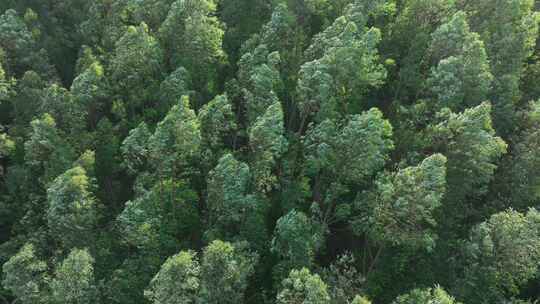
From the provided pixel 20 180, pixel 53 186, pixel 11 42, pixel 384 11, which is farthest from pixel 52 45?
pixel 384 11

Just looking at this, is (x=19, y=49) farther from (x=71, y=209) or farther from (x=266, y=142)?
(x=266, y=142)

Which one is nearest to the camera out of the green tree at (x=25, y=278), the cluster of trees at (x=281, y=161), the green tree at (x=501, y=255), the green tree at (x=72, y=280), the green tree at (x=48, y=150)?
the green tree at (x=501, y=255)

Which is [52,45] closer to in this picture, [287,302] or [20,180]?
[20,180]

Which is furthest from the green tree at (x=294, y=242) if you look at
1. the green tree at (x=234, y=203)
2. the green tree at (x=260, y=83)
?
the green tree at (x=260, y=83)

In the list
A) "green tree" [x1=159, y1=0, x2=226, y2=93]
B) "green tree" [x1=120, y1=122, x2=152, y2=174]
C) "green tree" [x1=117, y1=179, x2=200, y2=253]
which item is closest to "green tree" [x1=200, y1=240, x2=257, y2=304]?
"green tree" [x1=117, y1=179, x2=200, y2=253]

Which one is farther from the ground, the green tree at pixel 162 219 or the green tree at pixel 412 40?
the green tree at pixel 412 40

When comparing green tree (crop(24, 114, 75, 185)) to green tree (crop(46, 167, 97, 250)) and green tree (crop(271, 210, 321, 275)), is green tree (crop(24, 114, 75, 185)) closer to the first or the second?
green tree (crop(46, 167, 97, 250))

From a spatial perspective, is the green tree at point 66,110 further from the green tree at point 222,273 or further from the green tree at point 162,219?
Answer: the green tree at point 222,273
